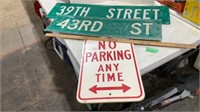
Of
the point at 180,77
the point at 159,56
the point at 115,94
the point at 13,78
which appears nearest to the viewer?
the point at 115,94

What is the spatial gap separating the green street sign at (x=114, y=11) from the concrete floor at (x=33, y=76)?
0.64 metres

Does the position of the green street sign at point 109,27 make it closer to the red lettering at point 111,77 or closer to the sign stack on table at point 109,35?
the sign stack on table at point 109,35

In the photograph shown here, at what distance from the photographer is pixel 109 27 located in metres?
0.84

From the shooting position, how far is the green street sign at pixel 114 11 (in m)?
0.89

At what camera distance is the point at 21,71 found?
155cm

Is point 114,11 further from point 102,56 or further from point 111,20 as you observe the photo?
point 102,56

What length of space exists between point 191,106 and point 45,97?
102 cm

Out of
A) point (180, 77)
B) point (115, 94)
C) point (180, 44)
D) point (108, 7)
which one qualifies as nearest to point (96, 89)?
point (115, 94)

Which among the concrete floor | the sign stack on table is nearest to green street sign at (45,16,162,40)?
the sign stack on table

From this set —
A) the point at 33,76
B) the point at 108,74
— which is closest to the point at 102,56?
the point at 108,74

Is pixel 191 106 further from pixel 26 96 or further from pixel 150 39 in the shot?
pixel 26 96

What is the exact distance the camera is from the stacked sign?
805mm

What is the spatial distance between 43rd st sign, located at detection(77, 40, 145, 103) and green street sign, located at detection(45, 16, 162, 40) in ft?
0.19

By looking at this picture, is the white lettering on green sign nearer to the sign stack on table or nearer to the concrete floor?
the sign stack on table
